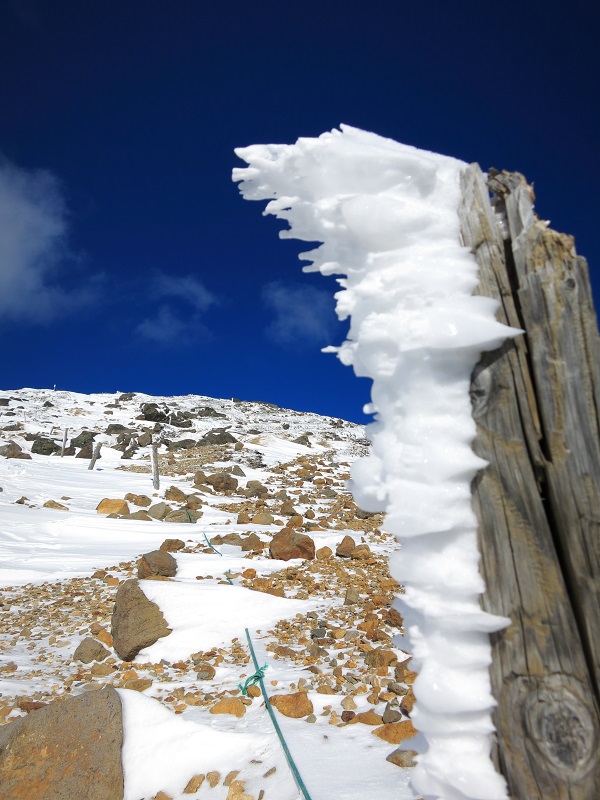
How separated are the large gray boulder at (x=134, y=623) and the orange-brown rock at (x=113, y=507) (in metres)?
6.58

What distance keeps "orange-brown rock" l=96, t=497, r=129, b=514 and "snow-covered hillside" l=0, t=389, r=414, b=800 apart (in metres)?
0.04

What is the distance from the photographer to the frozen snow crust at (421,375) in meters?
1.20

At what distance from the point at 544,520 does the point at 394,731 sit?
Answer: 7.78 feet

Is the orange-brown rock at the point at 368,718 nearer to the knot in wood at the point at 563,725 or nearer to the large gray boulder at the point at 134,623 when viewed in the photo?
the knot in wood at the point at 563,725

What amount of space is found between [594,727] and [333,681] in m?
3.03

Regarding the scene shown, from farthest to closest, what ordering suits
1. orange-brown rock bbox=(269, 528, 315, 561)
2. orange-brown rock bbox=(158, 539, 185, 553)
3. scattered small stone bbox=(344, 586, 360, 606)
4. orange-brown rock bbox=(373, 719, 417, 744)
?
orange-brown rock bbox=(158, 539, 185, 553) → orange-brown rock bbox=(269, 528, 315, 561) → scattered small stone bbox=(344, 586, 360, 606) → orange-brown rock bbox=(373, 719, 417, 744)

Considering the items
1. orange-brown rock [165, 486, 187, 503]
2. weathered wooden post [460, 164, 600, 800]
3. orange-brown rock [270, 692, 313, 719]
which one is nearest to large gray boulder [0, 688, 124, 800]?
orange-brown rock [270, 692, 313, 719]

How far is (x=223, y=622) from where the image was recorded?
208 inches

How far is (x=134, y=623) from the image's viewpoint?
4.95 meters

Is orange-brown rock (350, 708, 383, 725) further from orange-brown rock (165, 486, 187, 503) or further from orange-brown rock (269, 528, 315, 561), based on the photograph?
A: orange-brown rock (165, 486, 187, 503)

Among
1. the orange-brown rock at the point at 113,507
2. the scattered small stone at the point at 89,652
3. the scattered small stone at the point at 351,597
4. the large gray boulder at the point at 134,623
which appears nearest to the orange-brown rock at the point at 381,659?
the scattered small stone at the point at 351,597

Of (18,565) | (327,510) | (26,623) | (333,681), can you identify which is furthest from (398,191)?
(327,510)

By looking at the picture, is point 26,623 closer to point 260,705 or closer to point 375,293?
point 260,705

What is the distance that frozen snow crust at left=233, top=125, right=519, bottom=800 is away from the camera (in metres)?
1.20
